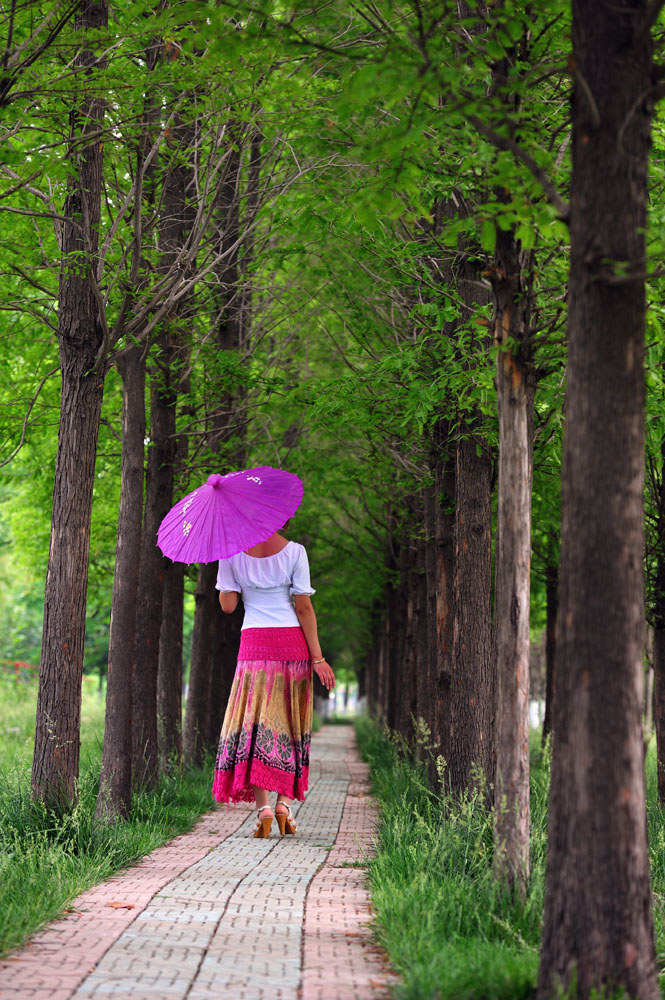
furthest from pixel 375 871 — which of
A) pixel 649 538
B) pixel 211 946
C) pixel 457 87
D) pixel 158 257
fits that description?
pixel 649 538

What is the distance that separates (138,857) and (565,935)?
13.2 feet

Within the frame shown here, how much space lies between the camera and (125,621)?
9.00m

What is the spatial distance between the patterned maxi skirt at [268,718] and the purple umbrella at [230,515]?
102 centimetres

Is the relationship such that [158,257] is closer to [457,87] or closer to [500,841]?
[457,87]

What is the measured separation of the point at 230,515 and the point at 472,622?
2.13 meters

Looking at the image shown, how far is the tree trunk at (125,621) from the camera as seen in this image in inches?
343

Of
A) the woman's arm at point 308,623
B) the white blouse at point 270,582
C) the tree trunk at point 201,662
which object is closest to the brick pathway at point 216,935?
the woman's arm at point 308,623

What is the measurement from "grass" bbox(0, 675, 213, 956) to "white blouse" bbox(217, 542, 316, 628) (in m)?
1.84

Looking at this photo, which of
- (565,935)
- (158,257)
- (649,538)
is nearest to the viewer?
(565,935)

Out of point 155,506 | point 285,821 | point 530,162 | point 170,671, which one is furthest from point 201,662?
point 530,162

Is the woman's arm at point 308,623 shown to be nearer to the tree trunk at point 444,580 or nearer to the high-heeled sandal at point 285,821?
the high-heeled sandal at point 285,821

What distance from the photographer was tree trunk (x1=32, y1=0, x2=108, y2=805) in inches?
298

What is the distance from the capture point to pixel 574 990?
3.64 m

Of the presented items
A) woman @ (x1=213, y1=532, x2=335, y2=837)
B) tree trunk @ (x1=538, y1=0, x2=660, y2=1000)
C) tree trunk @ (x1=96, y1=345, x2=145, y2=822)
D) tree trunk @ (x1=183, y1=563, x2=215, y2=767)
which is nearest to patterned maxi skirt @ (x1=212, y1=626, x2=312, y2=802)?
woman @ (x1=213, y1=532, x2=335, y2=837)
